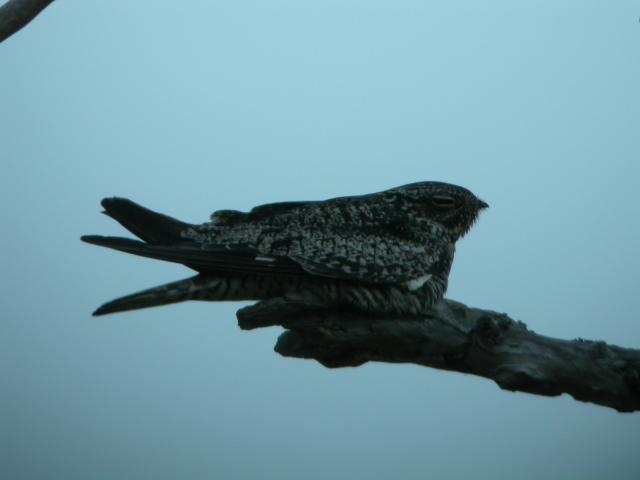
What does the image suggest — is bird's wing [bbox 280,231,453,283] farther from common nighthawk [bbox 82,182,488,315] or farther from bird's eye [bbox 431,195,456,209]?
bird's eye [bbox 431,195,456,209]

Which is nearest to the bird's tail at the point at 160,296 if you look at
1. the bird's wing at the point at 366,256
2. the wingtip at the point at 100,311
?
the wingtip at the point at 100,311

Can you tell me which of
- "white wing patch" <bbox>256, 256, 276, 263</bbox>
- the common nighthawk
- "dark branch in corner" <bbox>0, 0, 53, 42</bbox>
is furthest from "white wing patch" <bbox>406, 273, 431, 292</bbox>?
"dark branch in corner" <bbox>0, 0, 53, 42</bbox>

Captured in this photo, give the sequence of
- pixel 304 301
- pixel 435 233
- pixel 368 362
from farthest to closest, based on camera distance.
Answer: pixel 435 233, pixel 368 362, pixel 304 301

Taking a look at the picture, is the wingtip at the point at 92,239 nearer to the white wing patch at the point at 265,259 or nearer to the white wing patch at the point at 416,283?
the white wing patch at the point at 265,259

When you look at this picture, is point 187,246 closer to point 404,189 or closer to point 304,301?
point 304,301

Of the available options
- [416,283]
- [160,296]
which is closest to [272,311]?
[160,296]

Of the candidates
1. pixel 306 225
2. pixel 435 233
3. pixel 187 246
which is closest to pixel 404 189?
pixel 435 233

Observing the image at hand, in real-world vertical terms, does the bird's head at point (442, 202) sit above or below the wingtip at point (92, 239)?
above
